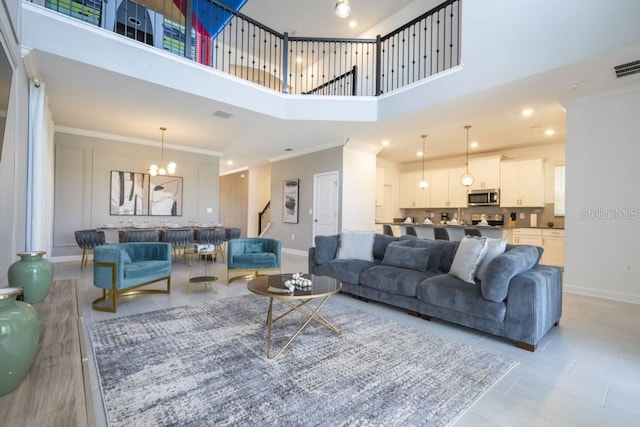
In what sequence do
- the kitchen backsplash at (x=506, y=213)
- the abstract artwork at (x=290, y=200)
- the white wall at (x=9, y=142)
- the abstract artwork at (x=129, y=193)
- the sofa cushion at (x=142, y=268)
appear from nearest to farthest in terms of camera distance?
the white wall at (x=9, y=142) → the sofa cushion at (x=142, y=268) → the abstract artwork at (x=129, y=193) → the kitchen backsplash at (x=506, y=213) → the abstract artwork at (x=290, y=200)

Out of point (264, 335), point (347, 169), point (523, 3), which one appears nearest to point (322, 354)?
point (264, 335)

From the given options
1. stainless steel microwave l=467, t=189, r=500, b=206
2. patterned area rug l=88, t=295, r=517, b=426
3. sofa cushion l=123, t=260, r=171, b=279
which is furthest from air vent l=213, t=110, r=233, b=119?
stainless steel microwave l=467, t=189, r=500, b=206

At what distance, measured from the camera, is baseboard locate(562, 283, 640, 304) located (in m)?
4.00

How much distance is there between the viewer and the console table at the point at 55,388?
2.64 feet

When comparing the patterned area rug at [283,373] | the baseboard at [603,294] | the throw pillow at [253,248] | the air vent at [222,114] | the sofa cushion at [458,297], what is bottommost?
the patterned area rug at [283,373]

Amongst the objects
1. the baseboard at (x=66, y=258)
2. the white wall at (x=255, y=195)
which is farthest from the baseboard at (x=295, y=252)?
the baseboard at (x=66, y=258)

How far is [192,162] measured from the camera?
8000 millimetres

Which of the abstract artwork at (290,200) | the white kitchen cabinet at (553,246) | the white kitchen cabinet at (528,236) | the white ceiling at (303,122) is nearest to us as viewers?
the white ceiling at (303,122)

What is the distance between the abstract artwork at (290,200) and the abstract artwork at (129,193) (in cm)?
351

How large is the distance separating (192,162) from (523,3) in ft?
24.4

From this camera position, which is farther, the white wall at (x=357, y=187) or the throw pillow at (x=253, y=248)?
the white wall at (x=357, y=187)

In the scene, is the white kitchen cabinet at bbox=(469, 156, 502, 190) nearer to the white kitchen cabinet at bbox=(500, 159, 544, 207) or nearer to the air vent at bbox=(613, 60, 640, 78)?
the white kitchen cabinet at bbox=(500, 159, 544, 207)

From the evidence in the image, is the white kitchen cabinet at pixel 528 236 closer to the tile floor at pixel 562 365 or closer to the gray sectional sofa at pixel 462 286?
the tile floor at pixel 562 365

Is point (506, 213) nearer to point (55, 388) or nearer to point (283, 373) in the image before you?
point (283, 373)
